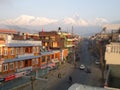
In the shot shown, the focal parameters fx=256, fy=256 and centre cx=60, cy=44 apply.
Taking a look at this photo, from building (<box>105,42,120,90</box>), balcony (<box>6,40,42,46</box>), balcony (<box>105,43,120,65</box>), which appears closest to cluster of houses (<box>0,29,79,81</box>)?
balcony (<box>6,40,42,46</box>)

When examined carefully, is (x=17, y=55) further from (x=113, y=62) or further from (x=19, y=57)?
(x=113, y=62)

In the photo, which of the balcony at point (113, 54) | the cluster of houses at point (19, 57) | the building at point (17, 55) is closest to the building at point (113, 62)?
the balcony at point (113, 54)

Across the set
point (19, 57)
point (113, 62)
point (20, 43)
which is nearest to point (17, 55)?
point (19, 57)

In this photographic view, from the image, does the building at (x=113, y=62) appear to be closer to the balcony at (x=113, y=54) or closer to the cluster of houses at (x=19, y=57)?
the balcony at (x=113, y=54)

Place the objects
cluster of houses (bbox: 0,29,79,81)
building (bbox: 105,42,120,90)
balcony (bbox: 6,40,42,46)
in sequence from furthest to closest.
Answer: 1. balcony (bbox: 6,40,42,46)
2. cluster of houses (bbox: 0,29,79,81)
3. building (bbox: 105,42,120,90)

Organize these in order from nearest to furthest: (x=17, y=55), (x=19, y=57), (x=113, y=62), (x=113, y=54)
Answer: (x=113, y=54) < (x=113, y=62) < (x=17, y=55) < (x=19, y=57)

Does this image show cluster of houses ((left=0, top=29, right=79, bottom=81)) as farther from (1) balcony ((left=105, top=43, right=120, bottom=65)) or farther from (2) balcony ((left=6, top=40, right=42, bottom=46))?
(1) balcony ((left=105, top=43, right=120, bottom=65))

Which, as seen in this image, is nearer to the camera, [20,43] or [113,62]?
[113,62]

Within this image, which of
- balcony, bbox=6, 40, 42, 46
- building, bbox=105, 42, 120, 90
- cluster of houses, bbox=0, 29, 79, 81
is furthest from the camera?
balcony, bbox=6, 40, 42, 46

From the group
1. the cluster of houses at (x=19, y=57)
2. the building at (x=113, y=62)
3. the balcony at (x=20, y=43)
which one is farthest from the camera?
the balcony at (x=20, y=43)

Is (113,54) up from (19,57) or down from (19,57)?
up

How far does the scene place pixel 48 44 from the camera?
230 feet

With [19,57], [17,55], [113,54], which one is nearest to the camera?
[113,54]

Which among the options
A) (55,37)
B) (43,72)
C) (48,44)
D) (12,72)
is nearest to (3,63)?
(12,72)
